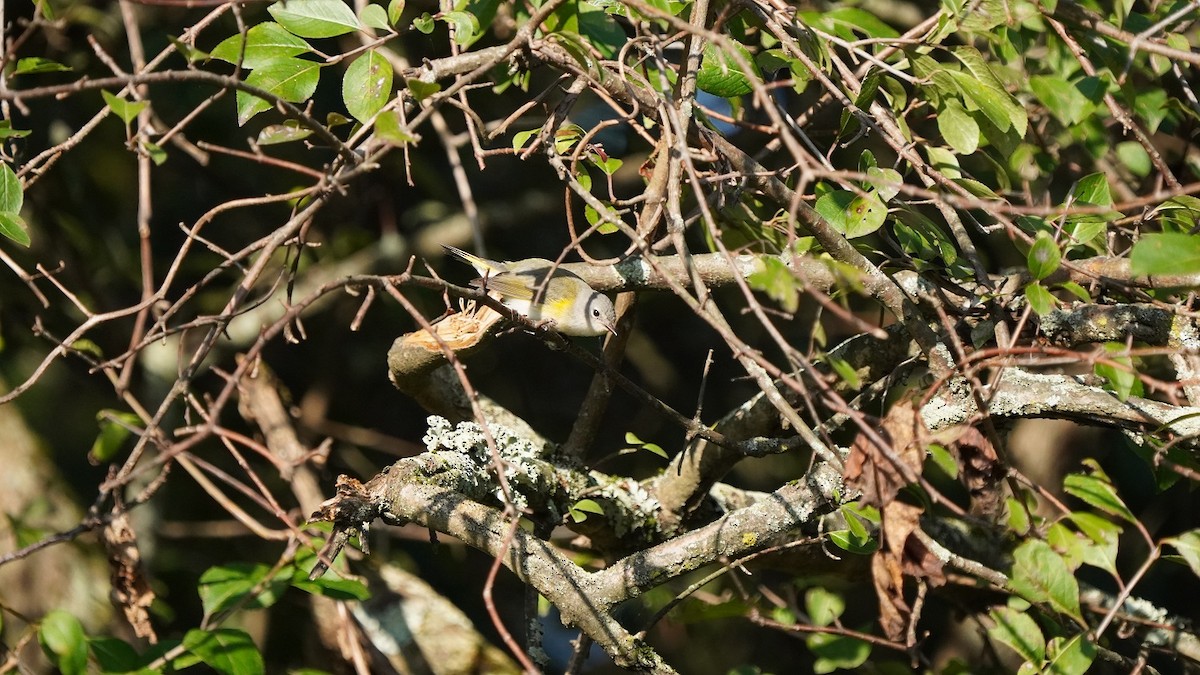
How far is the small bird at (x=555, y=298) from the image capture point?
290cm

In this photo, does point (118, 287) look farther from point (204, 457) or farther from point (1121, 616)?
point (1121, 616)

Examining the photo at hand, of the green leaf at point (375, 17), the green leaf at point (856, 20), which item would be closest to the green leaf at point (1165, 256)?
the green leaf at point (856, 20)

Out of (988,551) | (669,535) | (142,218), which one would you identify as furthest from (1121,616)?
(142,218)

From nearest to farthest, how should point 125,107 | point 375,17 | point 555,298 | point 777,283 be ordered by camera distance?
point 777,283 < point 125,107 < point 375,17 < point 555,298

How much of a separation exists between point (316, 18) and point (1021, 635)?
202cm

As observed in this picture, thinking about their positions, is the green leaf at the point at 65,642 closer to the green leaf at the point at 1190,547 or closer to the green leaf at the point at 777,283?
the green leaf at the point at 777,283

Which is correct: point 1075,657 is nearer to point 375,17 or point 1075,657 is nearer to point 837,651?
point 837,651

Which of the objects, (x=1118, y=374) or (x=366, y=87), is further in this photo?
(x=366, y=87)

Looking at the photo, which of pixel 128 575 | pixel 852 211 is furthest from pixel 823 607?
pixel 128 575

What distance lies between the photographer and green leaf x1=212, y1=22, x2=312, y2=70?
6.33ft

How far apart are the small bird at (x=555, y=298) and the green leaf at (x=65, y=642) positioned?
1.32m

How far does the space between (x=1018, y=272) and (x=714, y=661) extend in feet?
11.7

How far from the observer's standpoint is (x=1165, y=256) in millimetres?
1499

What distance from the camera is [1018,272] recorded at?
2273 mm
